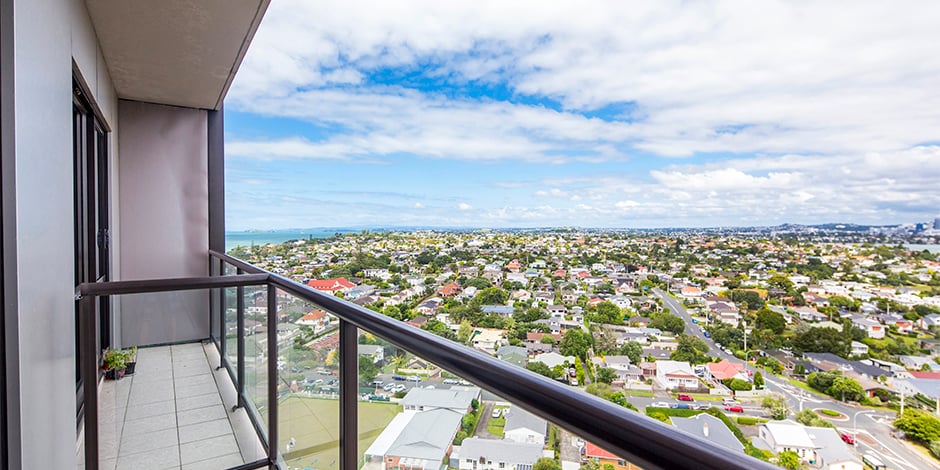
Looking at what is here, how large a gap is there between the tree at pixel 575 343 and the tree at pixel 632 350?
194mm

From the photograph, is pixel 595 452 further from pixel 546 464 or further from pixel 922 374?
pixel 922 374

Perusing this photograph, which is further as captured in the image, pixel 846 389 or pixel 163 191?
pixel 163 191

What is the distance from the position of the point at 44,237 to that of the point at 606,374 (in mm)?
2290

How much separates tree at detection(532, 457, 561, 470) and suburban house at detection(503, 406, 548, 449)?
0.9 inches

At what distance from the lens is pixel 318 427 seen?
194 cm

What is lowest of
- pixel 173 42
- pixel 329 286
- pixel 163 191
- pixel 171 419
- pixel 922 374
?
pixel 171 419

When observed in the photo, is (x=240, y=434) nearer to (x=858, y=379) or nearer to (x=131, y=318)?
(x=131, y=318)

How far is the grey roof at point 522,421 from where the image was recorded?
77 cm

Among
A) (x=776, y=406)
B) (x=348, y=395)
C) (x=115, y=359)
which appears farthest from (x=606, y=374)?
(x=115, y=359)

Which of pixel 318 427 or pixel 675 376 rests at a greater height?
pixel 675 376

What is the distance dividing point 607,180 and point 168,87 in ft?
20.6

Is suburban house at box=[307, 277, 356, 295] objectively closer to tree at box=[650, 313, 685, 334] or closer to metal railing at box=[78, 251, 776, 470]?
metal railing at box=[78, 251, 776, 470]

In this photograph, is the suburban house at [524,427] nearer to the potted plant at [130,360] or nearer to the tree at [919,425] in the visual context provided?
the tree at [919,425]

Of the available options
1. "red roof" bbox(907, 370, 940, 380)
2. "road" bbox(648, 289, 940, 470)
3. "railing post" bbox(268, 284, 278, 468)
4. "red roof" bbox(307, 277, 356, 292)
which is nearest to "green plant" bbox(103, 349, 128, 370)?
"railing post" bbox(268, 284, 278, 468)
